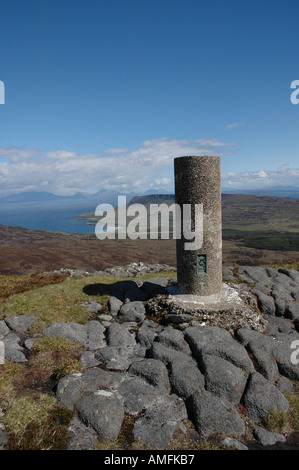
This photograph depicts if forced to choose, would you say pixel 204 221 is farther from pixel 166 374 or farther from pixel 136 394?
pixel 136 394

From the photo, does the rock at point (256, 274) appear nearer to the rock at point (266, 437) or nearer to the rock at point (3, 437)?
the rock at point (266, 437)

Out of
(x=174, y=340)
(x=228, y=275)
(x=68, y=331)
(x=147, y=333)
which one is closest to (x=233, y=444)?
(x=174, y=340)

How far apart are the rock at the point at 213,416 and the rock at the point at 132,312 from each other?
17.2ft

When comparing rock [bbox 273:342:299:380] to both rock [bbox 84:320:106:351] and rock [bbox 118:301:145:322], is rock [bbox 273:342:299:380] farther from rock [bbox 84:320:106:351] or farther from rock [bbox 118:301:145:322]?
rock [bbox 84:320:106:351]

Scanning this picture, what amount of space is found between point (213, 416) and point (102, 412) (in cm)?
288

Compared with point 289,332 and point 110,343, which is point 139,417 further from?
point 289,332

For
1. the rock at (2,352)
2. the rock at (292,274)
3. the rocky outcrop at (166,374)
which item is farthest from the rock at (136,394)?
the rock at (292,274)

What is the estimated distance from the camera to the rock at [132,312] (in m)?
13.1

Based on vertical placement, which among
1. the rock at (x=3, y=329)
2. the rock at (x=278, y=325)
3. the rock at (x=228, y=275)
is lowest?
the rock at (x=278, y=325)

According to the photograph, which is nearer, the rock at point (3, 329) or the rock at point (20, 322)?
the rock at point (3, 329)

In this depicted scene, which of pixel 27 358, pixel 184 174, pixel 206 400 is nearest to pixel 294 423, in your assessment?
pixel 206 400

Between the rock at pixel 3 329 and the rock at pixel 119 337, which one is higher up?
the rock at pixel 3 329
